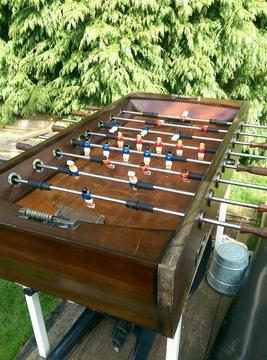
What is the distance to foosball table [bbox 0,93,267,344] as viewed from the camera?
3.09 ft

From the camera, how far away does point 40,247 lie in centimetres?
105

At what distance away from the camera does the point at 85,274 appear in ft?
3.34

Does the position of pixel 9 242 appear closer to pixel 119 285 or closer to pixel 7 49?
pixel 119 285

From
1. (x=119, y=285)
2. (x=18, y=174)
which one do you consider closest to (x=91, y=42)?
(x=18, y=174)

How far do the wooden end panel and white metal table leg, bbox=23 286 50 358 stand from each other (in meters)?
0.41

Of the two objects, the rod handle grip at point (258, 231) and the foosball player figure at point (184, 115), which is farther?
the foosball player figure at point (184, 115)

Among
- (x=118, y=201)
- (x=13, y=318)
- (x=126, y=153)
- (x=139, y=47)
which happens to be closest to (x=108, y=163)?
(x=126, y=153)

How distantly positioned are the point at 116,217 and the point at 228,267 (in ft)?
3.95

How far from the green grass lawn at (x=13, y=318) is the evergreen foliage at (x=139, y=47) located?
2835mm

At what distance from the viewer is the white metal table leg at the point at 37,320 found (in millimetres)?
1564

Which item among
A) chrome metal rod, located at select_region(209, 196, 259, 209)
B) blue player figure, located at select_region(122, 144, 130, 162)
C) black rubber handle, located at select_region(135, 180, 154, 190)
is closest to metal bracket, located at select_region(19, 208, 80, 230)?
black rubber handle, located at select_region(135, 180, 154, 190)

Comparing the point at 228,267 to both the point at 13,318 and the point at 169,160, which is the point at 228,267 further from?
the point at 13,318

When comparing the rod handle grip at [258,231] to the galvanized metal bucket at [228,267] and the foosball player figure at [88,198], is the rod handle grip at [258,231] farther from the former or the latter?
the galvanized metal bucket at [228,267]

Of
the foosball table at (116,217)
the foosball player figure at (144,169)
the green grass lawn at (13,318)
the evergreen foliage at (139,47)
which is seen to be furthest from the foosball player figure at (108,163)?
the evergreen foliage at (139,47)
